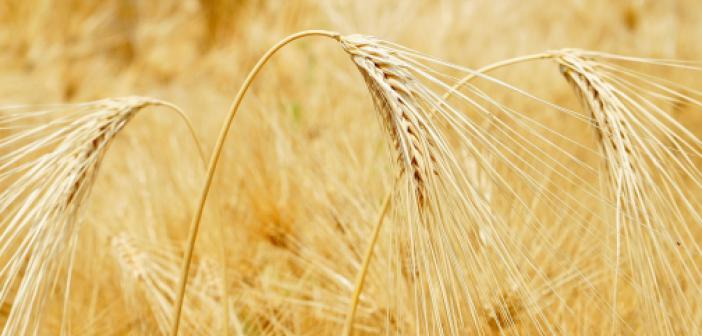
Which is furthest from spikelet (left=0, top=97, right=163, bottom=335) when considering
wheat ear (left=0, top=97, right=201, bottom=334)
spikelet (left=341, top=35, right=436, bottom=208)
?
spikelet (left=341, top=35, right=436, bottom=208)

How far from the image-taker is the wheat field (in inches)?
16.9

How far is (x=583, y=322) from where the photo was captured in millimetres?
Answer: 709

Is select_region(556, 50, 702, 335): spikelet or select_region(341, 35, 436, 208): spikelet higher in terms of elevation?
select_region(341, 35, 436, 208): spikelet

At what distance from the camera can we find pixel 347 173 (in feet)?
3.05

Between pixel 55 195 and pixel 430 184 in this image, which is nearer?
pixel 430 184

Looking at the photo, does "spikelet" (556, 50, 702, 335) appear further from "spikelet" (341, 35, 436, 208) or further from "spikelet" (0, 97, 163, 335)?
"spikelet" (0, 97, 163, 335)

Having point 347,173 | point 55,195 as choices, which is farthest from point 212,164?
point 347,173

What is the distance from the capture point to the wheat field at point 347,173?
1.41 feet

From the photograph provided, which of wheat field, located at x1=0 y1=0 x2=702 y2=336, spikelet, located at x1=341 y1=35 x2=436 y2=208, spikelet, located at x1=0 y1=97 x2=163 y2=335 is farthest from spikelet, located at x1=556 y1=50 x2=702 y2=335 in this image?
spikelet, located at x1=0 y1=97 x2=163 y2=335

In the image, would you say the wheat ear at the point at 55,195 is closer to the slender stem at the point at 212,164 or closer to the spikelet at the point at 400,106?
the slender stem at the point at 212,164

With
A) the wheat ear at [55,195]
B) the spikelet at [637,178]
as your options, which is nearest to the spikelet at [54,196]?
the wheat ear at [55,195]

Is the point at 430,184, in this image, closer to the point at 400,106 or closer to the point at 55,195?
the point at 400,106

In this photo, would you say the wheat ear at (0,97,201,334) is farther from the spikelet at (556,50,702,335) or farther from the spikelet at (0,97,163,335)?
the spikelet at (556,50,702,335)

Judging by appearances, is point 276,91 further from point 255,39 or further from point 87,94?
point 87,94
